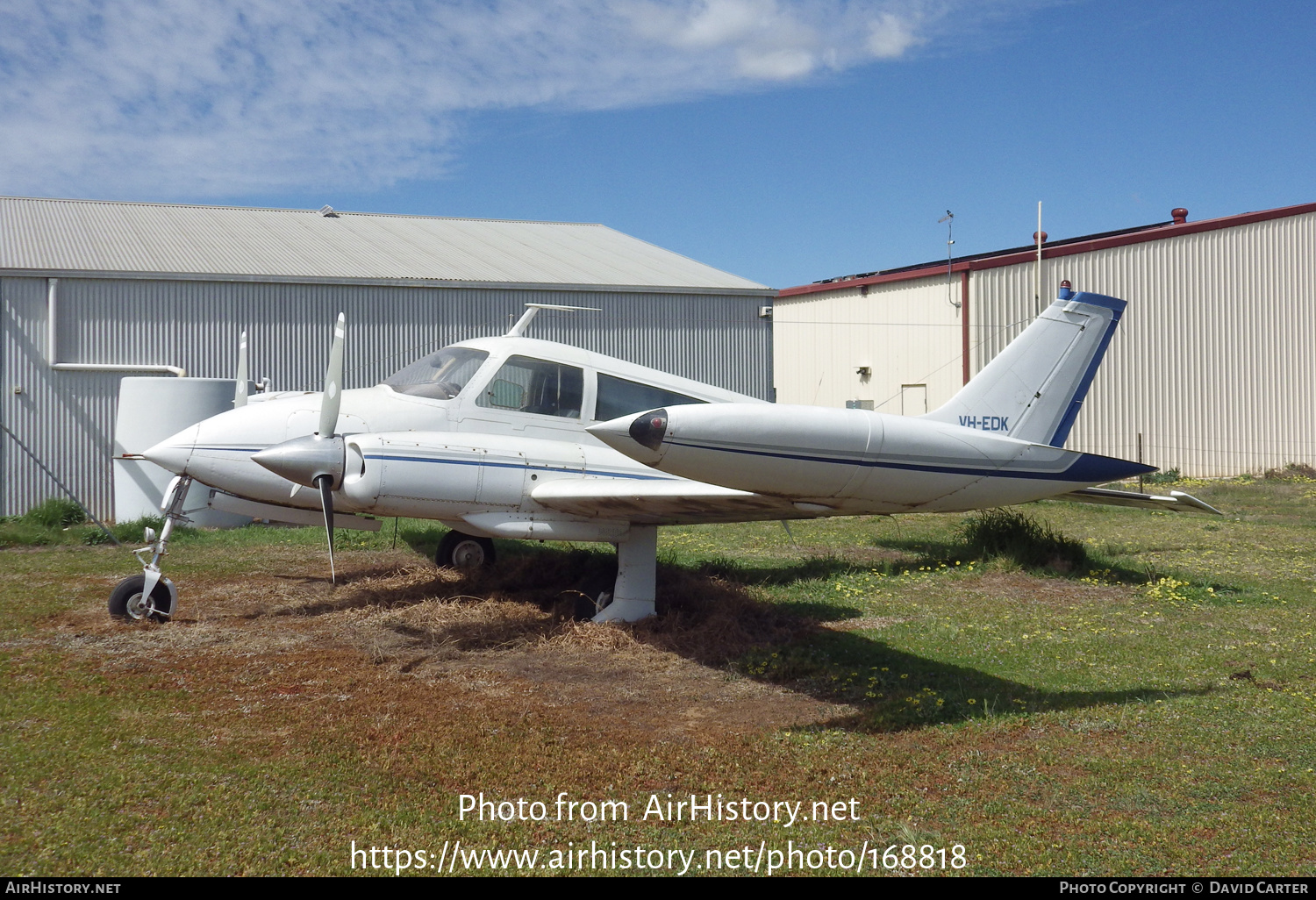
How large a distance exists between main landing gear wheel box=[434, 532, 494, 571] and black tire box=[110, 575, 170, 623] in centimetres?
348

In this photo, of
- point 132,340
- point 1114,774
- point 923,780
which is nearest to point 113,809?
point 923,780

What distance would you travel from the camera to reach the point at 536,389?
908cm

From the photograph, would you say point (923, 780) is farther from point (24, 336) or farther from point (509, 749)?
point (24, 336)

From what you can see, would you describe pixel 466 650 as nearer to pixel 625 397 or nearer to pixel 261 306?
pixel 625 397

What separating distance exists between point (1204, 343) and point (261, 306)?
21699mm

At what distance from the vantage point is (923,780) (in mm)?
5102

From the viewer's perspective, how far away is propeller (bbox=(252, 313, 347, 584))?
764cm

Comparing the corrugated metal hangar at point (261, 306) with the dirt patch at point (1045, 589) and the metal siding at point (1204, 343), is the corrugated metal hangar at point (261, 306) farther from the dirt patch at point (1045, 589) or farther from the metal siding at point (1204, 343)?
the dirt patch at point (1045, 589)

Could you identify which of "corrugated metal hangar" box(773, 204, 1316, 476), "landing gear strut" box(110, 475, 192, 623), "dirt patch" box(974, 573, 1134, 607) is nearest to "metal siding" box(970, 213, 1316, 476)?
"corrugated metal hangar" box(773, 204, 1316, 476)

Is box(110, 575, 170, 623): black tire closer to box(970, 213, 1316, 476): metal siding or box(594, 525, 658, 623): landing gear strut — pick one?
box(594, 525, 658, 623): landing gear strut

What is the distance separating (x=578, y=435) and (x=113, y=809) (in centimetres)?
540

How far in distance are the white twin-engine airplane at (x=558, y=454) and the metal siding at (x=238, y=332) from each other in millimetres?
7644

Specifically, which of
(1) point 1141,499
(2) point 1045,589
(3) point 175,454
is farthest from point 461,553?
(1) point 1141,499


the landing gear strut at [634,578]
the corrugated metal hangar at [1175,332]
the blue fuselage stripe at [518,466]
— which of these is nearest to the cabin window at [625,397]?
the blue fuselage stripe at [518,466]
